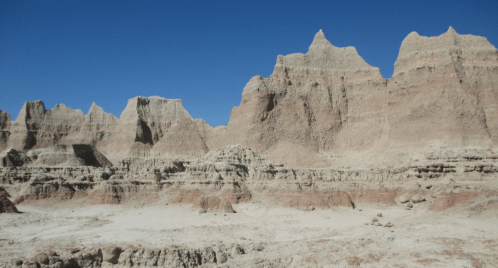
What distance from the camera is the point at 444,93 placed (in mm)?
41594

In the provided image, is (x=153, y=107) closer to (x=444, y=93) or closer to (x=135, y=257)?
(x=444, y=93)

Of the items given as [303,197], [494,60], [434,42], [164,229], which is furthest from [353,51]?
[164,229]

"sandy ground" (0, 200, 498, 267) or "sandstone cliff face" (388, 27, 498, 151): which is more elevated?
"sandstone cliff face" (388, 27, 498, 151)

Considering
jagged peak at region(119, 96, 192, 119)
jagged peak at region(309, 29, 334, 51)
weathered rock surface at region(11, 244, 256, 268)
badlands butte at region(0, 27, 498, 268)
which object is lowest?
weathered rock surface at region(11, 244, 256, 268)

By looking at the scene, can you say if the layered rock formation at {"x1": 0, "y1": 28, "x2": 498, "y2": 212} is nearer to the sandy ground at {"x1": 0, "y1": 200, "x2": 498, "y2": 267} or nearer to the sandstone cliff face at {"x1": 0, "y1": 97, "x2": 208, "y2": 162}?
the sandstone cliff face at {"x1": 0, "y1": 97, "x2": 208, "y2": 162}

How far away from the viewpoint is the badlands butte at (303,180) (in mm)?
17906

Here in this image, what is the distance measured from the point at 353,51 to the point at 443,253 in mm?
44850

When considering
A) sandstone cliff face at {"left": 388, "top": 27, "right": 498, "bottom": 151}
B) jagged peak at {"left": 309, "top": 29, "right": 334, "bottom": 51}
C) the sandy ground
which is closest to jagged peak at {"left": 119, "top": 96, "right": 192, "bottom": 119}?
jagged peak at {"left": 309, "top": 29, "right": 334, "bottom": 51}

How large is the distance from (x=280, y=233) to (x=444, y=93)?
2730 centimetres

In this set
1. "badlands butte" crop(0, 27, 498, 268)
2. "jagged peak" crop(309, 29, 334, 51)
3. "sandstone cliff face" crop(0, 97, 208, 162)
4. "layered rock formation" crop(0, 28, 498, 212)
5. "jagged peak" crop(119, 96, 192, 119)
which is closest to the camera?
"badlands butte" crop(0, 27, 498, 268)

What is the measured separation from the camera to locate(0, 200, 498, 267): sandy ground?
16.8 m

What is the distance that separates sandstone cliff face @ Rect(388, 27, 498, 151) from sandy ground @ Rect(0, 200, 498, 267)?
12.4 meters

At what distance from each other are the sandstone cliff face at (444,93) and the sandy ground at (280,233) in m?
12.4

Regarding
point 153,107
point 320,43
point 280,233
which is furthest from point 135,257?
point 153,107
